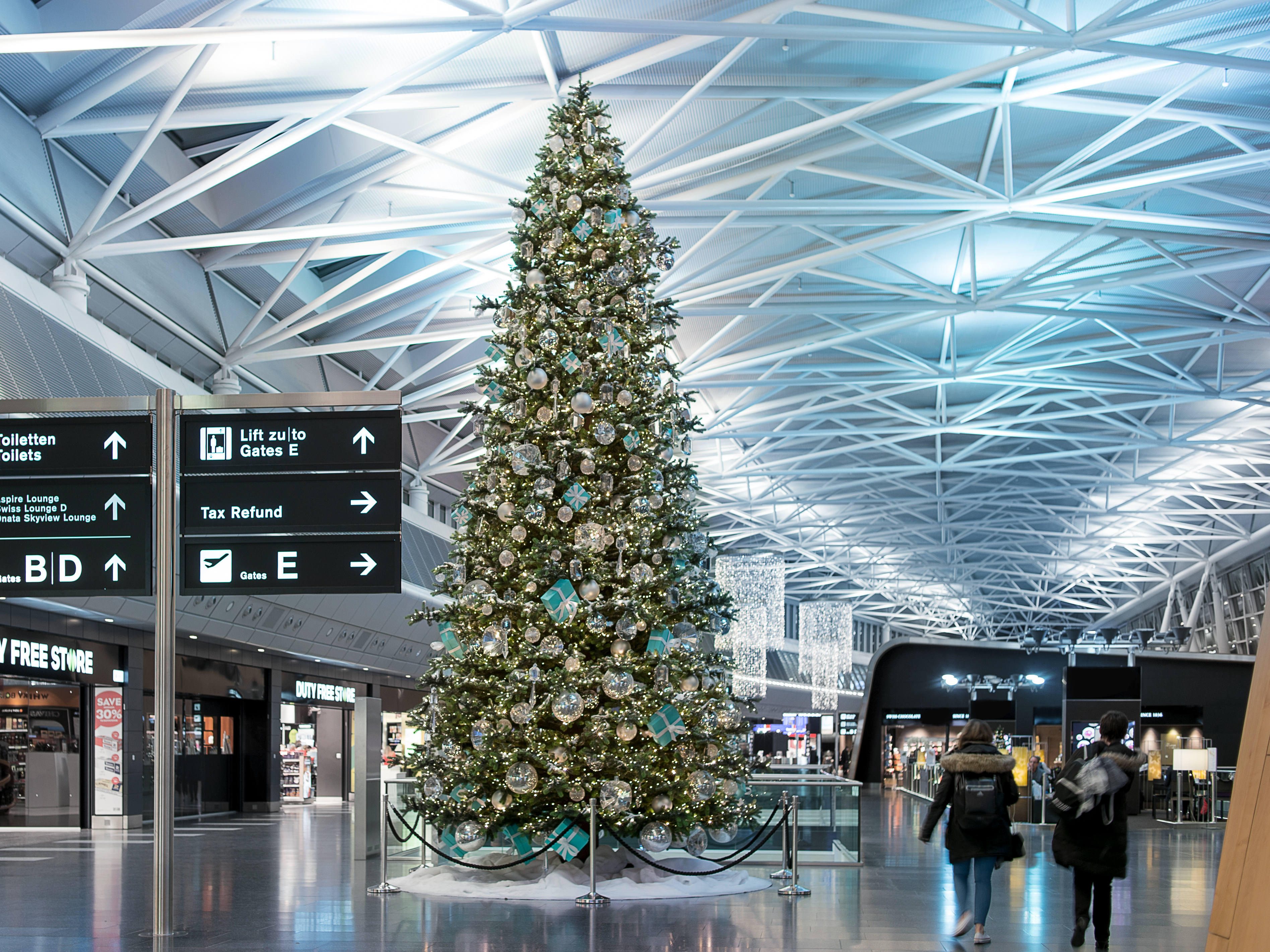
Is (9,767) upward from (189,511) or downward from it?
downward

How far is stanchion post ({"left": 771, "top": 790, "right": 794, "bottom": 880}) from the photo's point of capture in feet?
40.0

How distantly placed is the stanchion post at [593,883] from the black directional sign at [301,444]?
11.4ft

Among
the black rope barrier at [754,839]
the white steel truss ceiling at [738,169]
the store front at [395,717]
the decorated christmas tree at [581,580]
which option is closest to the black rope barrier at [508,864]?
the decorated christmas tree at [581,580]

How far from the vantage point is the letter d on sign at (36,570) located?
26.8ft

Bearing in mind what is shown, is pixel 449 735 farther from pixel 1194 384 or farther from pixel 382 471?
pixel 1194 384

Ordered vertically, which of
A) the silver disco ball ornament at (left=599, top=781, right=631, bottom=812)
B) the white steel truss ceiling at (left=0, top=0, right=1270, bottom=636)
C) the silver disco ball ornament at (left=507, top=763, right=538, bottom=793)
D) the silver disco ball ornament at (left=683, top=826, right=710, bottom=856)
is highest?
the white steel truss ceiling at (left=0, top=0, right=1270, bottom=636)

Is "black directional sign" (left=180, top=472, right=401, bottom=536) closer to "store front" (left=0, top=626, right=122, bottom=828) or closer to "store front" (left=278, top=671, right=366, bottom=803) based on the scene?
"store front" (left=0, top=626, right=122, bottom=828)

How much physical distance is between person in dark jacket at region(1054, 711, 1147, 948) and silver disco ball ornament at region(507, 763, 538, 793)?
3.92m

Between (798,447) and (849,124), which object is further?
(798,447)

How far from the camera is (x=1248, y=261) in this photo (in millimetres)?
23938

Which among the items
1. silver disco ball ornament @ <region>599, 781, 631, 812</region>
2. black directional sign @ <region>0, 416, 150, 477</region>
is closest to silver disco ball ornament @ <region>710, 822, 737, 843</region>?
silver disco ball ornament @ <region>599, 781, 631, 812</region>

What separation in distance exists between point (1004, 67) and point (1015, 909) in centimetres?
1059

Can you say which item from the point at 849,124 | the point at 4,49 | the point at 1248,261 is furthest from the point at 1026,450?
the point at 4,49

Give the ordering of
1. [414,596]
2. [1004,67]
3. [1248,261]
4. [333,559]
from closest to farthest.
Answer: [333,559] → [1004,67] → [1248,261] → [414,596]
